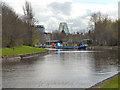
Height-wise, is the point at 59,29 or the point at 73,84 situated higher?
the point at 59,29

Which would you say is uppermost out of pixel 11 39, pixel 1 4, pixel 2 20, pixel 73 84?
pixel 1 4

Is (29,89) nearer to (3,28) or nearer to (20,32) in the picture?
(3,28)

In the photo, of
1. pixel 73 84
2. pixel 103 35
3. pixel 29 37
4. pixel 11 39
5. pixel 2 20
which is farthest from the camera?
pixel 103 35

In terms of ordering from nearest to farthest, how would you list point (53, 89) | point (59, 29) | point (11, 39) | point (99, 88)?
point (99, 88), point (53, 89), point (11, 39), point (59, 29)

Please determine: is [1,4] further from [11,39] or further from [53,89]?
[53,89]

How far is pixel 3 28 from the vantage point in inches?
1442

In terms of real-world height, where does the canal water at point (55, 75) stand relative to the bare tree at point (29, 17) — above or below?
below

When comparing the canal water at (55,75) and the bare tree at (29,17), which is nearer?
the canal water at (55,75)

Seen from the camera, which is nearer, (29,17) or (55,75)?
(55,75)

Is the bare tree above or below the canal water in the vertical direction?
above

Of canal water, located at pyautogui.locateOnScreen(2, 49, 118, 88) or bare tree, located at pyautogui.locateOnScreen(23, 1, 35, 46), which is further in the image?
bare tree, located at pyautogui.locateOnScreen(23, 1, 35, 46)

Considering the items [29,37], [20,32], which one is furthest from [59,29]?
[20,32]

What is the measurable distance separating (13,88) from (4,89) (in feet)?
1.52

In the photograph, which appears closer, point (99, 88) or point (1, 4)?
point (99, 88)
